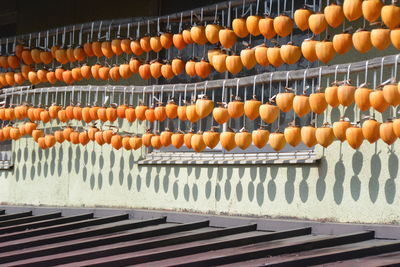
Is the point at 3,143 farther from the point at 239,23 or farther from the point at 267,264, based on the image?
the point at 267,264

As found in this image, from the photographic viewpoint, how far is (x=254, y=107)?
25.5 feet

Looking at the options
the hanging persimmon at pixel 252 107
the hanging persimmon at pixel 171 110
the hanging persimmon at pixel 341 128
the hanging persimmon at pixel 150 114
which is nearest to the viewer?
the hanging persimmon at pixel 341 128

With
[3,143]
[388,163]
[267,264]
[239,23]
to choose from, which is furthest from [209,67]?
[3,143]

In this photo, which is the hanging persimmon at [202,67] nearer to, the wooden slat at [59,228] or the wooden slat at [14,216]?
the wooden slat at [59,228]

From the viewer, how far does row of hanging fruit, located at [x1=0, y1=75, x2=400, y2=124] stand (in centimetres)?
666

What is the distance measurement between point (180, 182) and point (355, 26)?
2.92m

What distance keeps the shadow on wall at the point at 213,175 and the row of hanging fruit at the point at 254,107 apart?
69 cm

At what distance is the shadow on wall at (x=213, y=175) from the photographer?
806cm

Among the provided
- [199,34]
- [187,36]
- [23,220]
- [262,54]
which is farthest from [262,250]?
[23,220]

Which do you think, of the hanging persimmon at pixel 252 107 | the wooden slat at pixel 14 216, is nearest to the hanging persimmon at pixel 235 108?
the hanging persimmon at pixel 252 107

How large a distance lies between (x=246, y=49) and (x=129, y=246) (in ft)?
6.78

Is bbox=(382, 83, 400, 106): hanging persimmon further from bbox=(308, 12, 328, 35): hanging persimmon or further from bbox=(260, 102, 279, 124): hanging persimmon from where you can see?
bbox=(260, 102, 279, 124): hanging persimmon

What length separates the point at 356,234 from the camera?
7477mm

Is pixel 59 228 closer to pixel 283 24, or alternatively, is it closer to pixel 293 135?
pixel 293 135
